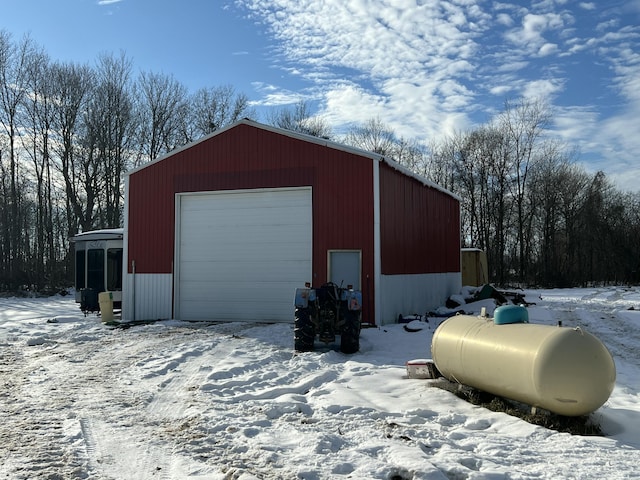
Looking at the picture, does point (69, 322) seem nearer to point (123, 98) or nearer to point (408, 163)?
point (123, 98)

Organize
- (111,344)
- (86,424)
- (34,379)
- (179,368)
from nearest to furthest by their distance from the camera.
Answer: (86,424), (34,379), (179,368), (111,344)

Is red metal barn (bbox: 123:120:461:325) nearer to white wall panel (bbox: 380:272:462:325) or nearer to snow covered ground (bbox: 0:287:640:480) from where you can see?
white wall panel (bbox: 380:272:462:325)

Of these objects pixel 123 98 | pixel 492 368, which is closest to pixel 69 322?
pixel 492 368

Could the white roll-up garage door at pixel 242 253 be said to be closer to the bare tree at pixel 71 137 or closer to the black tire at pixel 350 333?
the black tire at pixel 350 333

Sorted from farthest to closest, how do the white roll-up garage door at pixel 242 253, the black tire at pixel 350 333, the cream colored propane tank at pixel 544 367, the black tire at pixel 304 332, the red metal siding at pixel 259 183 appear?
the white roll-up garage door at pixel 242 253 < the red metal siding at pixel 259 183 < the black tire at pixel 304 332 < the black tire at pixel 350 333 < the cream colored propane tank at pixel 544 367

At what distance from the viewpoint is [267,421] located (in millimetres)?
6777

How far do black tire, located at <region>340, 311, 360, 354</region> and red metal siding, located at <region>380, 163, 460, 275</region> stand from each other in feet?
13.1

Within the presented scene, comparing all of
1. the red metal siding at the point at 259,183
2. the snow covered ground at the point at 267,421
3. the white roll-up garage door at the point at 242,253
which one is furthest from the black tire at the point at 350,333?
the white roll-up garage door at the point at 242,253

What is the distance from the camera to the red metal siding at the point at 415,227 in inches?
631

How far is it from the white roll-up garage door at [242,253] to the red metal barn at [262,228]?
0.03 m

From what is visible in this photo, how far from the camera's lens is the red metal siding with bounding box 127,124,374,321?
15.4m

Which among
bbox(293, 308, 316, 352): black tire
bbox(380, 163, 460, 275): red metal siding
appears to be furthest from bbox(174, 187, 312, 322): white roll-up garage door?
bbox(293, 308, 316, 352): black tire

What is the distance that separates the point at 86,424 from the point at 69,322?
459 inches

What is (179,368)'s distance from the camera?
10156 millimetres
